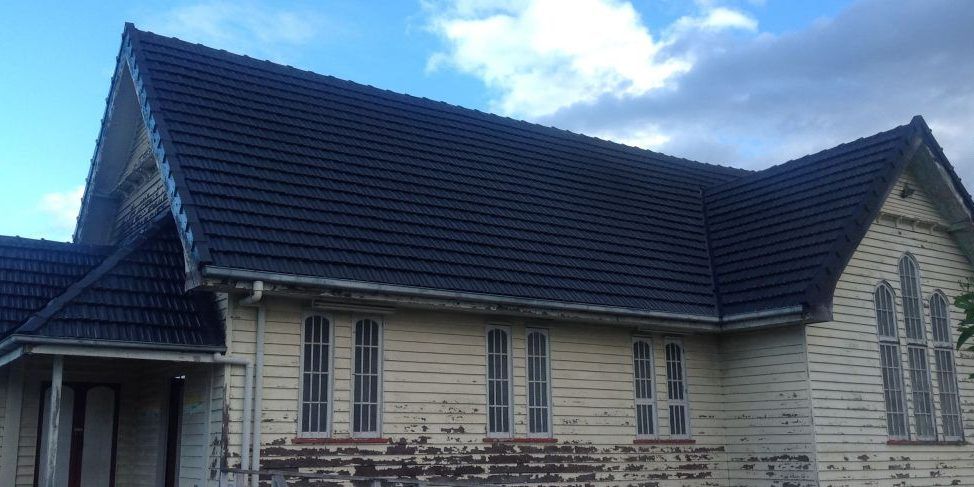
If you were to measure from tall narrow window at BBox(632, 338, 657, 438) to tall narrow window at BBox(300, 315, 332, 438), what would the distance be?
6029 millimetres

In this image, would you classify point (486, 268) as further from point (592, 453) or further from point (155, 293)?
point (155, 293)

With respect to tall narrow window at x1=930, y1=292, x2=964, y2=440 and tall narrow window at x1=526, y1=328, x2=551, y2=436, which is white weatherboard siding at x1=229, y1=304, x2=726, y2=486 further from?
tall narrow window at x1=930, y1=292, x2=964, y2=440

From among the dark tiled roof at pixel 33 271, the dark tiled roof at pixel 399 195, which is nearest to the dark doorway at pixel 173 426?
the dark tiled roof at pixel 33 271

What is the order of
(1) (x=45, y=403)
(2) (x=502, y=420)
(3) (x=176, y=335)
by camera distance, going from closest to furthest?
1. (3) (x=176, y=335)
2. (1) (x=45, y=403)
3. (2) (x=502, y=420)

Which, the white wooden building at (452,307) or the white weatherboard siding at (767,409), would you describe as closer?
the white wooden building at (452,307)

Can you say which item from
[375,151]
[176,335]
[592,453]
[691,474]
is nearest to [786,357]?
[691,474]

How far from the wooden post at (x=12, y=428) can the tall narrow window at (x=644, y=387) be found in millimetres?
9996

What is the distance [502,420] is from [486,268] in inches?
96.8

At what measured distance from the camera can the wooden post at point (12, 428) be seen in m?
13.9

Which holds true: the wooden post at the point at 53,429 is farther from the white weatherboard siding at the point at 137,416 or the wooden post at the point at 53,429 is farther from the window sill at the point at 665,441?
the window sill at the point at 665,441

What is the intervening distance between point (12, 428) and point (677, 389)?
11.1 metres

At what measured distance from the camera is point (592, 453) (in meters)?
16.3

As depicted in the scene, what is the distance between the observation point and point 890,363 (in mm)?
18266

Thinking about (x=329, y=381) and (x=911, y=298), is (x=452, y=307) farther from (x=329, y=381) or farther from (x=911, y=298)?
(x=911, y=298)
